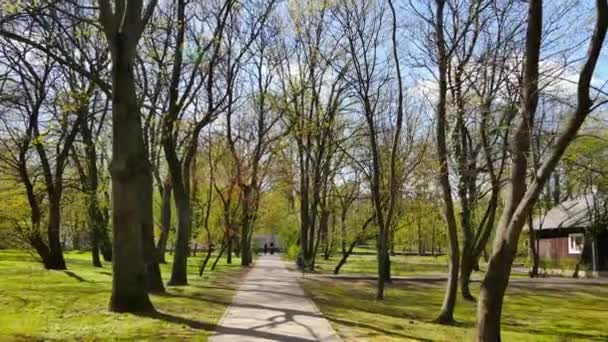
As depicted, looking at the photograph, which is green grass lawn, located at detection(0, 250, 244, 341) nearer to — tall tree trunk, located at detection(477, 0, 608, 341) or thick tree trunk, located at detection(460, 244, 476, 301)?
tall tree trunk, located at detection(477, 0, 608, 341)

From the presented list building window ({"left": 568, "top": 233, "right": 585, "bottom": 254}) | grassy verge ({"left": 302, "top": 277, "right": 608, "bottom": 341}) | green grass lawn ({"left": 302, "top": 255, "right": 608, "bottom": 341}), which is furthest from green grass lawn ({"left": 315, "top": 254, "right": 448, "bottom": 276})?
grassy verge ({"left": 302, "top": 277, "right": 608, "bottom": 341})

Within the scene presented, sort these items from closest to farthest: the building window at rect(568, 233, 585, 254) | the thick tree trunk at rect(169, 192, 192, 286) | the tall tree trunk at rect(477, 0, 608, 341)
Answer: the tall tree trunk at rect(477, 0, 608, 341) → the thick tree trunk at rect(169, 192, 192, 286) → the building window at rect(568, 233, 585, 254)

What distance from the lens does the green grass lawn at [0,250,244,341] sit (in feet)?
32.6

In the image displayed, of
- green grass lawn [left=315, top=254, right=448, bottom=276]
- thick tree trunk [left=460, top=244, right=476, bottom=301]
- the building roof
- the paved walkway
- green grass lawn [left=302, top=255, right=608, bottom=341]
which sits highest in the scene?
the building roof

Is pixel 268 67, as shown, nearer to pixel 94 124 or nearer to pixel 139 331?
pixel 94 124

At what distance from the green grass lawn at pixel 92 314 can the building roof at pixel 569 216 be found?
2640 cm

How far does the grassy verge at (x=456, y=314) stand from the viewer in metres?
11.7

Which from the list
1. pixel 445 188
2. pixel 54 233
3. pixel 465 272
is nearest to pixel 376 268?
pixel 465 272

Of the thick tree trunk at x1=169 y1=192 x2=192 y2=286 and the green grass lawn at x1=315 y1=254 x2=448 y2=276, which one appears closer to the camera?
the thick tree trunk at x1=169 y1=192 x2=192 y2=286

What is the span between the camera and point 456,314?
15.9 m

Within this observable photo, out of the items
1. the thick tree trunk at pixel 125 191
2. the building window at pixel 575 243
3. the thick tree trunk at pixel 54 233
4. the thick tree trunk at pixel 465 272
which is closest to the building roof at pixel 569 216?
the building window at pixel 575 243

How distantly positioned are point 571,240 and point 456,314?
87.0 ft

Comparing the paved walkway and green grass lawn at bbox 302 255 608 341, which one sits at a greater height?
the paved walkway

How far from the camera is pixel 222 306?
14484 mm
